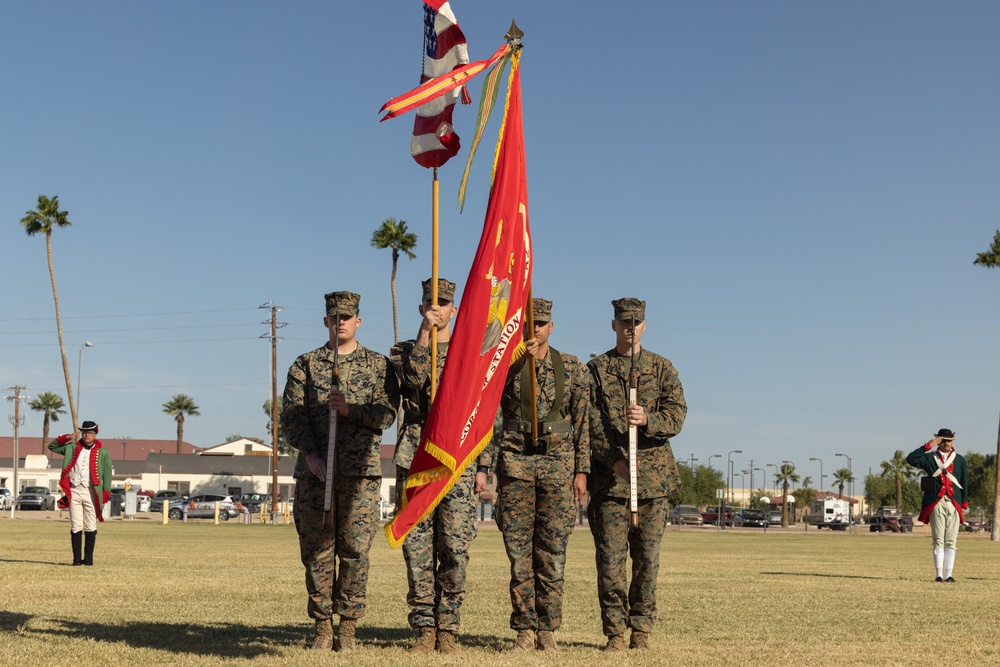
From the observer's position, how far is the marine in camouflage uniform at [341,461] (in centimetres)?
865

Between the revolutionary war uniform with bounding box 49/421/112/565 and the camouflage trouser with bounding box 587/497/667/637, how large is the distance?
11.5 metres

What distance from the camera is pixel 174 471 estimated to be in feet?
411

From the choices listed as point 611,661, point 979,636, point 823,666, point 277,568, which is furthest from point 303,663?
point 277,568

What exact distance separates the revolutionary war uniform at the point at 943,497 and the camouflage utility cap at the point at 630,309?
10.4 m

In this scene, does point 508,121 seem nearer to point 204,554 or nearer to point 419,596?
point 419,596

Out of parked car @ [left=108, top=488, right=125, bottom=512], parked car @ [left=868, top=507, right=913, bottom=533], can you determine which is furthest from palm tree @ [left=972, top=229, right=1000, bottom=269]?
parked car @ [left=108, top=488, right=125, bottom=512]

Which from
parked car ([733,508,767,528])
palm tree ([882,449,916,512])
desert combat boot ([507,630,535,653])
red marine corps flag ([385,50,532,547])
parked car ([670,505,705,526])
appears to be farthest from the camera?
palm tree ([882,449,916,512])

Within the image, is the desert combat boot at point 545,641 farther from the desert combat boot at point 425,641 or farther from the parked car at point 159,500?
the parked car at point 159,500

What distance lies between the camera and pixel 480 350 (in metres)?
8.12

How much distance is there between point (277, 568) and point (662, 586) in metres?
6.29

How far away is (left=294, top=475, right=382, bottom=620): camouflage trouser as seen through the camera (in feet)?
28.4

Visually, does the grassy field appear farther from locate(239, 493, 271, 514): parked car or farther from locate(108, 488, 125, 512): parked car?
locate(239, 493, 271, 514): parked car

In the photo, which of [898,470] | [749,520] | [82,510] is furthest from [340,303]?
[898,470]

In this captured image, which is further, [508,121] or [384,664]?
[508,121]
